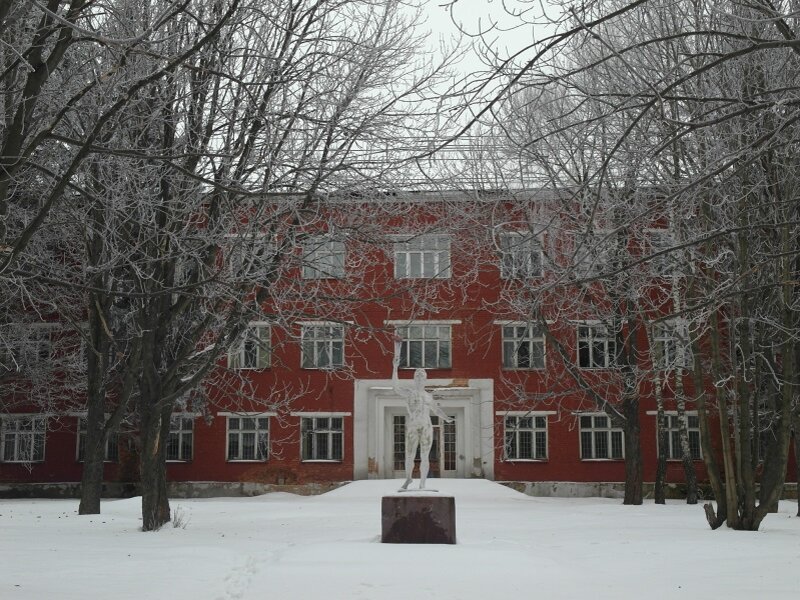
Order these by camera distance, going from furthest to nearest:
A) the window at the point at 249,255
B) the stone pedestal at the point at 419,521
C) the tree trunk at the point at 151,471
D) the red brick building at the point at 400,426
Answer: the red brick building at the point at 400,426
the tree trunk at the point at 151,471
the stone pedestal at the point at 419,521
the window at the point at 249,255

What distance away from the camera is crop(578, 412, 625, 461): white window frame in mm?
31797

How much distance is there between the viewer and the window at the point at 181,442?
1294 inches

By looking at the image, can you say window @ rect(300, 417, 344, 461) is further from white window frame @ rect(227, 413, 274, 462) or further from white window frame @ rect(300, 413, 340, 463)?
white window frame @ rect(227, 413, 274, 462)

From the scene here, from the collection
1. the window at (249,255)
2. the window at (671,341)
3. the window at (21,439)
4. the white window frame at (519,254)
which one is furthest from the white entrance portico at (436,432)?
the window at (249,255)

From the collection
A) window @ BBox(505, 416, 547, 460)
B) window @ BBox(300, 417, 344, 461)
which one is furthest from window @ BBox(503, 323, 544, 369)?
window @ BBox(300, 417, 344, 461)

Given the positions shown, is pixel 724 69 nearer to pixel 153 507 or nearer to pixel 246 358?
pixel 153 507

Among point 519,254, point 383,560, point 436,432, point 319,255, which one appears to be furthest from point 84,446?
point 383,560

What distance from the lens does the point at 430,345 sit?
32.6 meters

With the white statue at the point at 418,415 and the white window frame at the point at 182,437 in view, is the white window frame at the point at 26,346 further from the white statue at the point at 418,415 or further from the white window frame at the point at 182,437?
the white statue at the point at 418,415

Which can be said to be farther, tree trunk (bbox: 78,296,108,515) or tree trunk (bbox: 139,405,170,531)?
tree trunk (bbox: 78,296,108,515)

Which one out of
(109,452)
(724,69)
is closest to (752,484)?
(724,69)

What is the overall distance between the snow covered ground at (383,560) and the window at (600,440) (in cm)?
1180

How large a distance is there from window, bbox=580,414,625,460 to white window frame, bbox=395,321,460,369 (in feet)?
16.4

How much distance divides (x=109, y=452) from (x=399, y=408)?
10.1 metres
